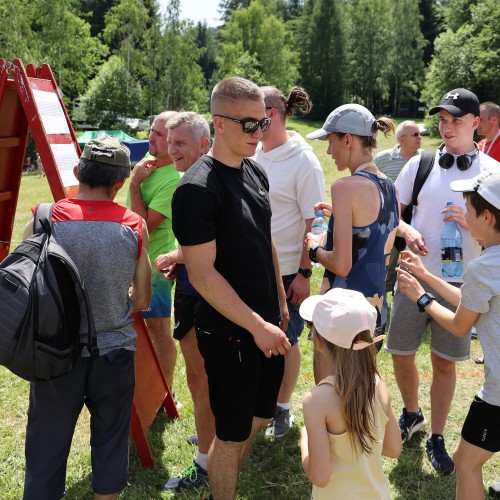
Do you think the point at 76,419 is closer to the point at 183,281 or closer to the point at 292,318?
the point at 183,281

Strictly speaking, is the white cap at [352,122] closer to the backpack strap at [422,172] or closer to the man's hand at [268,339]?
the backpack strap at [422,172]

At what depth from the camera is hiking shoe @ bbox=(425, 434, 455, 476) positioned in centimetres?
341

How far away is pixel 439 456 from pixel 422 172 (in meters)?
1.80

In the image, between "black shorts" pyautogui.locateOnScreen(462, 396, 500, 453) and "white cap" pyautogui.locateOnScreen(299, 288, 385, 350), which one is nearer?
"white cap" pyautogui.locateOnScreen(299, 288, 385, 350)

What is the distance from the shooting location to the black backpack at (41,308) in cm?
225

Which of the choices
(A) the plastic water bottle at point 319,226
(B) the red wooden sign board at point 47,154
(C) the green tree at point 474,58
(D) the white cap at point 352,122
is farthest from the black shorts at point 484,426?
(C) the green tree at point 474,58

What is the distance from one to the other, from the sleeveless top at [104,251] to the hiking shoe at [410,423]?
6.93 feet

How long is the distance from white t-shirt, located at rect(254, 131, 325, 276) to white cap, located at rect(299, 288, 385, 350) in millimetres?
1594

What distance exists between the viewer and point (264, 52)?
4759 centimetres

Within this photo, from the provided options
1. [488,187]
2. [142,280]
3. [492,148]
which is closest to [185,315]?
[142,280]

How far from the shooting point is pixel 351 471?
215cm

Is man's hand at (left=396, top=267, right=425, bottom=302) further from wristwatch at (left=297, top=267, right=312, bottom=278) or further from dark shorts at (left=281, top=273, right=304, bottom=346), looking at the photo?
dark shorts at (left=281, top=273, right=304, bottom=346)

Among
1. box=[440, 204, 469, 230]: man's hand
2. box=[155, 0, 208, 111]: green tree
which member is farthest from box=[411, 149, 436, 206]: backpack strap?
box=[155, 0, 208, 111]: green tree

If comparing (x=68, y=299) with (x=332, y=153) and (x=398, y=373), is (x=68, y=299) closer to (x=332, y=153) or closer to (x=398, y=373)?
(x=332, y=153)
